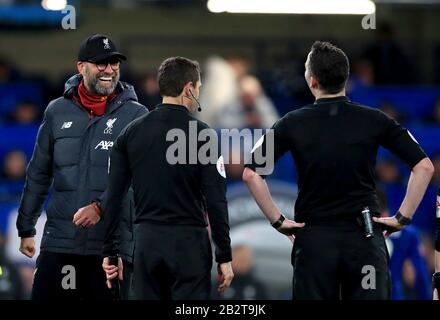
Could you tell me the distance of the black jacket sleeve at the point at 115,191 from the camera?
22.8ft

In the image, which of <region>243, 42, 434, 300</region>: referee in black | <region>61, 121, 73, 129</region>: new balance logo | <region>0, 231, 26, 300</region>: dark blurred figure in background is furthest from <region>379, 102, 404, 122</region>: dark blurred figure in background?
<region>243, 42, 434, 300</region>: referee in black

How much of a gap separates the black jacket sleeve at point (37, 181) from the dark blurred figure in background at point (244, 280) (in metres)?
4.00

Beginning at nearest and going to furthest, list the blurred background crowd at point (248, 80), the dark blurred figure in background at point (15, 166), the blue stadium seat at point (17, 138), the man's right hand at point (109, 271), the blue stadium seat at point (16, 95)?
1. the man's right hand at point (109, 271)
2. the blurred background crowd at point (248, 80)
3. the dark blurred figure in background at point (15, 166)
4. the blue stadium seat at point (17, 138)
5. the blue stadium seat at point (16, 95)

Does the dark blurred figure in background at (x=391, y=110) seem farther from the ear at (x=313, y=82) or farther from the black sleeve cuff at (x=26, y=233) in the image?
the ear at (x=313, y=82)

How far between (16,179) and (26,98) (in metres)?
2.06

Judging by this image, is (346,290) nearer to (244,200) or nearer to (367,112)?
(367,112)

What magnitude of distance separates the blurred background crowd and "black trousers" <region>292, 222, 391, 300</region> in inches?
104

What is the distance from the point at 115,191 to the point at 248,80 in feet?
22.1

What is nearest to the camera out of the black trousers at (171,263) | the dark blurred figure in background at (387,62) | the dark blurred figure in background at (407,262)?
the black trousers at (171,263)

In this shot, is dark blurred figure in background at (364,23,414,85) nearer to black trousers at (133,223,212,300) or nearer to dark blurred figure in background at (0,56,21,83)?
dark blurred figure in background at (0,56,21,83)

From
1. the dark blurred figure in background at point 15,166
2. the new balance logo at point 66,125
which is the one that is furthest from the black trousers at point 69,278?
the dark blurred figure in background at point 15,166

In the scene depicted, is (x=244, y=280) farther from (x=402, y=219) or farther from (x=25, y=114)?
(x=402, y=219)

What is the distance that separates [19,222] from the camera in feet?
25.2

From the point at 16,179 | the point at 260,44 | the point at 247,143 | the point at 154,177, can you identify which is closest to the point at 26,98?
the point at 16,179
